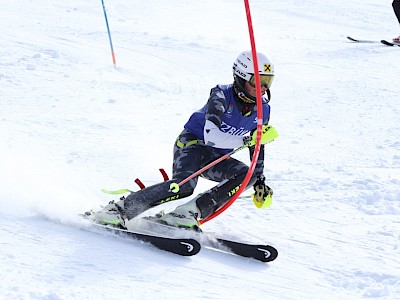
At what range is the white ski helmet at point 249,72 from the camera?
4.99 metres

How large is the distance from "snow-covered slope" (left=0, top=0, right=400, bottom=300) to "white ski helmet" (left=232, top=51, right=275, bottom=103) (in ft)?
3.41

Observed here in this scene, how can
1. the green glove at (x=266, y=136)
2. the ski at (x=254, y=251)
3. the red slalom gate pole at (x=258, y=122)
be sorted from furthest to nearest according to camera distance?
the green glove at (x=266, y=136), the ski at (x=254, y=251), the red slalom gate pole at (x=258, y=122)

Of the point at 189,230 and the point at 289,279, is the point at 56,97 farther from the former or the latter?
the point at 289,279

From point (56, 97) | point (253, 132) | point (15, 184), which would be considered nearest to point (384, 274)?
point (253, 132)

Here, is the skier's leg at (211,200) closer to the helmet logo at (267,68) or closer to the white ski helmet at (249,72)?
the white ski helmet at (249,72)

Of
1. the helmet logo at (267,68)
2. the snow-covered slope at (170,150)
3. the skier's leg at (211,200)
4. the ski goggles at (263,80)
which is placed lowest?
the snow-covered slope at (170,150)

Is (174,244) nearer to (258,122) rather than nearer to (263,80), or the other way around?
(258,122)

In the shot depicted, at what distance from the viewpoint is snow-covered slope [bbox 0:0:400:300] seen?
4320 millimetres

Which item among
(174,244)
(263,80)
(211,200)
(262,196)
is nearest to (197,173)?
(211,200)

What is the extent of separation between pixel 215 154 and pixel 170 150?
2.18 meters

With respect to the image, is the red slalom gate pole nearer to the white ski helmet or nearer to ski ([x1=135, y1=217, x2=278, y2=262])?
ski ([x1=135, y1=217, x2=278, y2=262])

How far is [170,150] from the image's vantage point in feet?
24.6

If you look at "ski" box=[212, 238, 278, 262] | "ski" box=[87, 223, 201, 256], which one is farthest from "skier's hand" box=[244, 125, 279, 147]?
"ski" box=[87, 223, 201, 256]

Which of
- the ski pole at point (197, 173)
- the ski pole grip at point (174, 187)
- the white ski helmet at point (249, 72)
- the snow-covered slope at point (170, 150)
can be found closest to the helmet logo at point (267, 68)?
the white ski helmet at point (249, 72)
